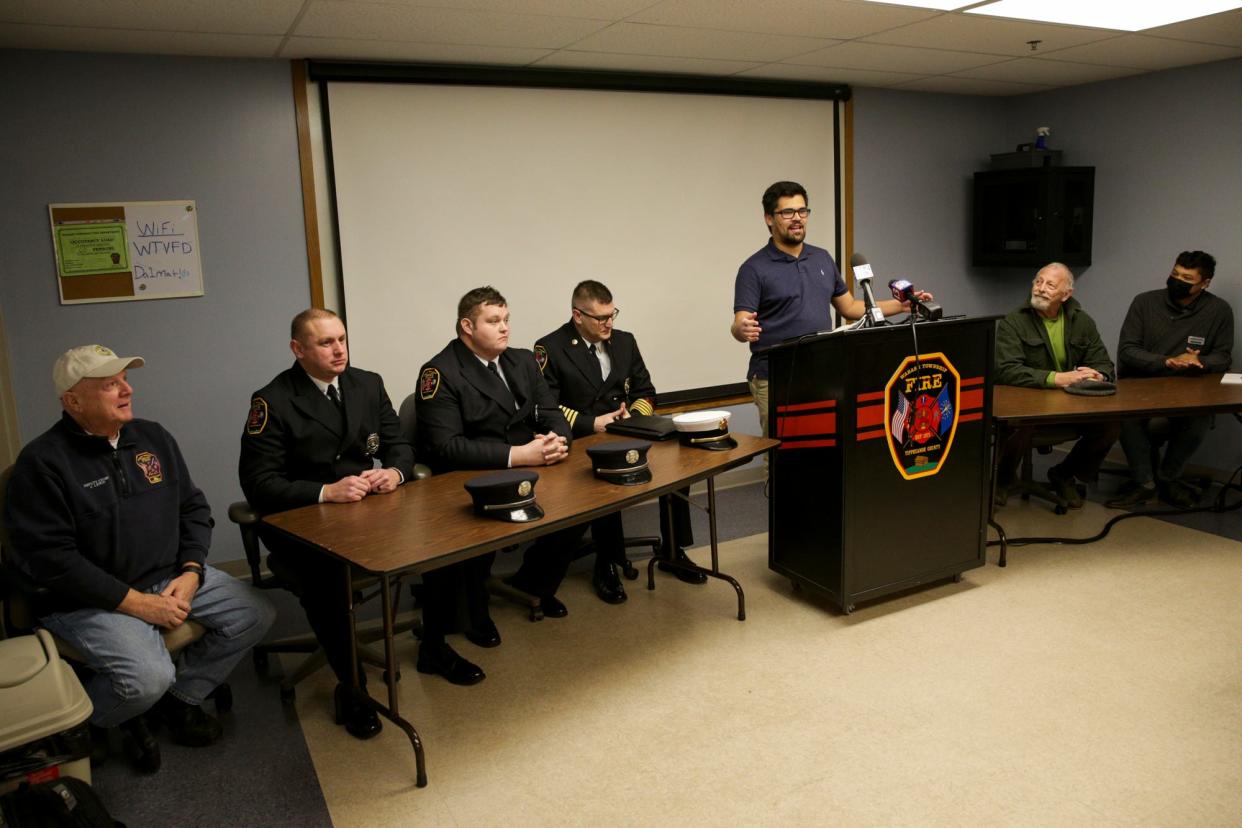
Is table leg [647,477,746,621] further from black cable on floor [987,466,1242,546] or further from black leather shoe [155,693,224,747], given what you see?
black leather shoe [155,693,224,747]

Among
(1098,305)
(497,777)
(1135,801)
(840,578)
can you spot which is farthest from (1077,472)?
(497,777)

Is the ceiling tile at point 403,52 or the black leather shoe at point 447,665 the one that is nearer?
the black leather shoe at point 447,665

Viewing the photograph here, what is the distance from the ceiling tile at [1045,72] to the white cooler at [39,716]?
5317 mm

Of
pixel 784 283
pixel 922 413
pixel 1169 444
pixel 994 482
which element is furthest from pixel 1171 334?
pixel 922 413

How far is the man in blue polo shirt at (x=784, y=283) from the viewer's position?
4.37 metres

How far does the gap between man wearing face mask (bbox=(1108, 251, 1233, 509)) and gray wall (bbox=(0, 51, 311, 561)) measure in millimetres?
4427

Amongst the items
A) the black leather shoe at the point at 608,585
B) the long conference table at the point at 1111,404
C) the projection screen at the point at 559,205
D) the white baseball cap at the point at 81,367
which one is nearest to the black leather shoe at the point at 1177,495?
the long conference table at the point at 1111,404

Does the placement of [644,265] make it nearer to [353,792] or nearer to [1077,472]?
[1077,472]

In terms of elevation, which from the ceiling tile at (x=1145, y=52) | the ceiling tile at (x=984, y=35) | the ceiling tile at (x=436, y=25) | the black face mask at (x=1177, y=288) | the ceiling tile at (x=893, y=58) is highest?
the ceiling tile at (x=893, y=58)

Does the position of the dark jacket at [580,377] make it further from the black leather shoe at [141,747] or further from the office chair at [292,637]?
the black leather shoe at [141,747]

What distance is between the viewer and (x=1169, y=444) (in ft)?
17.4

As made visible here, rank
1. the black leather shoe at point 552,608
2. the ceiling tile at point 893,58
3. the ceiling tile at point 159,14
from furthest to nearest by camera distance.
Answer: the ceiling tile at point 893,58, the black leather shoe at point 552,608, the ceiling tile at point 159,14

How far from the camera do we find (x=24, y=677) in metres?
2.32

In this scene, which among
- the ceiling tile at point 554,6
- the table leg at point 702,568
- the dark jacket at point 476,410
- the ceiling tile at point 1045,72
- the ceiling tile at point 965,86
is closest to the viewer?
the dark jacket at point 476,410
